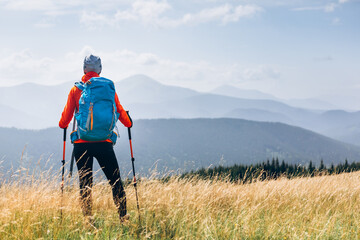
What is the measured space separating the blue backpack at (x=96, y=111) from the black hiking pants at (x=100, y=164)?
0.46 ft

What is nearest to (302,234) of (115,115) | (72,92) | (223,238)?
(223,238)

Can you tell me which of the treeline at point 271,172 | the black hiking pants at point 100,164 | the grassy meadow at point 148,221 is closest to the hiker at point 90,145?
the black hiking pants at point 100,164

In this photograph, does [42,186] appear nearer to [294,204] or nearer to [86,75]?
[86,75]

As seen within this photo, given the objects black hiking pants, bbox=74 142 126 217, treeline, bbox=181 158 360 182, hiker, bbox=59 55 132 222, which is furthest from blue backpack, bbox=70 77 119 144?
treeline, bbox=181 158 360 182

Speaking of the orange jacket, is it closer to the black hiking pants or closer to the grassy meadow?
the black hiking pants

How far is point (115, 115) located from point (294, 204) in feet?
11.7

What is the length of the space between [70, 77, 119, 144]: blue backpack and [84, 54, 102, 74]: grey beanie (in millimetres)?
258

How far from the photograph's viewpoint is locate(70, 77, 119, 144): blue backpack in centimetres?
464

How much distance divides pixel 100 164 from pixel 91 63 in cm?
146

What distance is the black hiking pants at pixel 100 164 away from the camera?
4.75 meters

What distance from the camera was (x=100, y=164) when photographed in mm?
4812

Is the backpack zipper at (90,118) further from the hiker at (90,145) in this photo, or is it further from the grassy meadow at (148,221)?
the grassy meadow at (148,221)

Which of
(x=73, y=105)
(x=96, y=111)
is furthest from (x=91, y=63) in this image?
(x=96, y=111)

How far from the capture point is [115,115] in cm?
481
